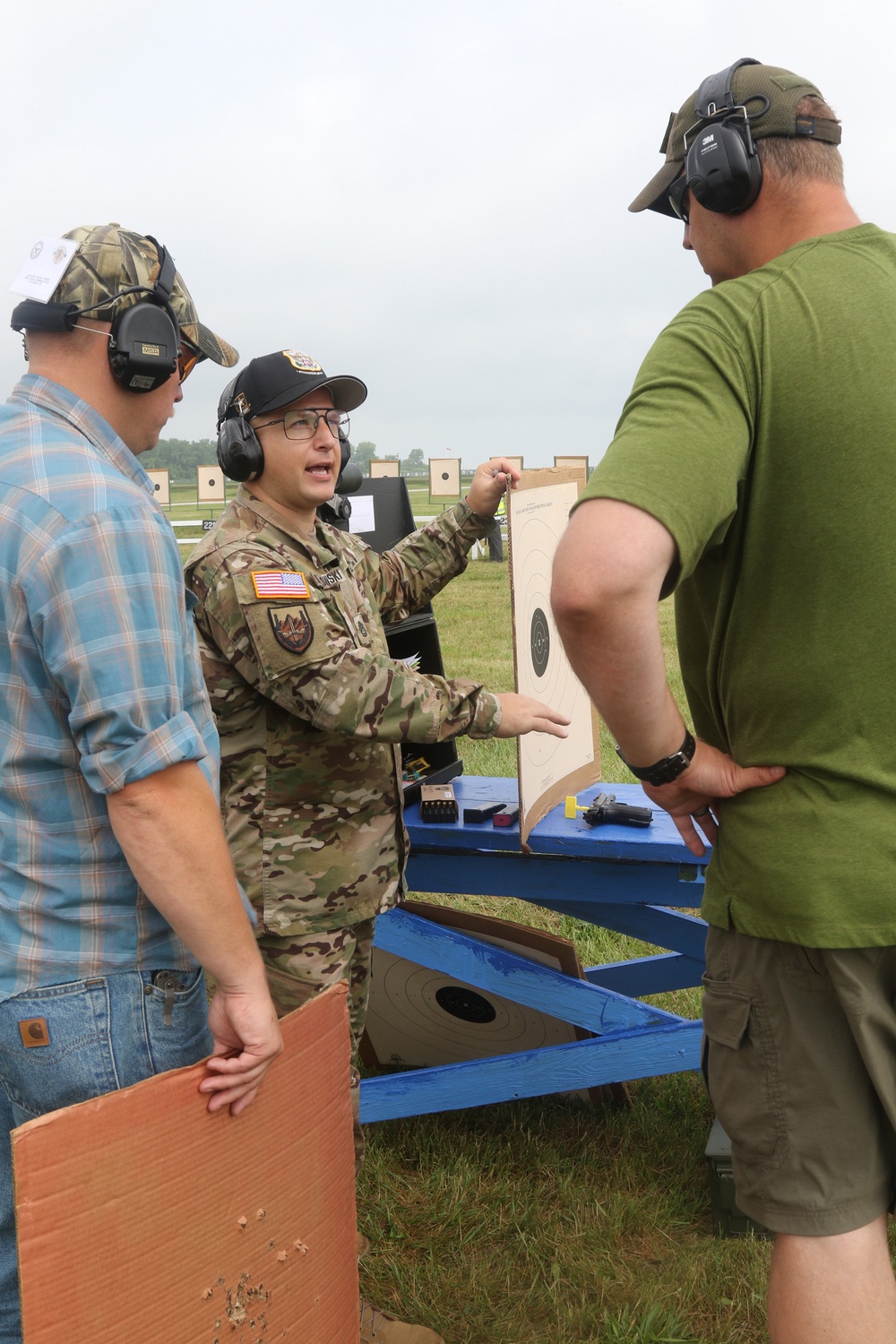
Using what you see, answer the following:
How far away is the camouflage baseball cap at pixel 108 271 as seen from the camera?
147 centimetres

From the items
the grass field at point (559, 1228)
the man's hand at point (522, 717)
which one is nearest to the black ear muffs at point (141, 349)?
the man's hand at point (522, 717)

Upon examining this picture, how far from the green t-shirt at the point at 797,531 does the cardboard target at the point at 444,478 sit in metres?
28.6

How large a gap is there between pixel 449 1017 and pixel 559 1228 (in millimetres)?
702

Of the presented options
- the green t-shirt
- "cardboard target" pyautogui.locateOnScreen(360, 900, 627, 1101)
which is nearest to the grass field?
"cardboard target" pyautogui.locateOnScreen(360, 900, 627, 1101)

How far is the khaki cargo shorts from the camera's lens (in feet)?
4.77

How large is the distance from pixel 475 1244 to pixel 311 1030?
1.39 meters

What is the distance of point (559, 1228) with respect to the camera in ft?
8.82

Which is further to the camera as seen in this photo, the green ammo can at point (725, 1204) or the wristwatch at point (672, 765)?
the green ammo can at point (725, 1204)

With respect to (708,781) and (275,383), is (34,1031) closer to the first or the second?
(708,781)

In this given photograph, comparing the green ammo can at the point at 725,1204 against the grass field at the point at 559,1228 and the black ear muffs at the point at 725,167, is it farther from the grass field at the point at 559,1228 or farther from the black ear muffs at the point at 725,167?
the black ear muffs at the point at 725,167

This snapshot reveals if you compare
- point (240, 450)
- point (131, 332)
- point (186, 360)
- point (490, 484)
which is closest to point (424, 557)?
point (490, 484)

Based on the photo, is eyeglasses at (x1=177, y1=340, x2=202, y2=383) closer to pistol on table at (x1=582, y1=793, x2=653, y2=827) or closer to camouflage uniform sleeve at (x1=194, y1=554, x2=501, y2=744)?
camouflage uniform sleeve at (x1=194, y1=554, x2=501, y2=744)

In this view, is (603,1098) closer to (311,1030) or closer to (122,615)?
(311,1030)

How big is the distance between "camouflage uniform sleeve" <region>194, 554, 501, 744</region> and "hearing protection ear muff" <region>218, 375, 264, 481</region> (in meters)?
0.29
